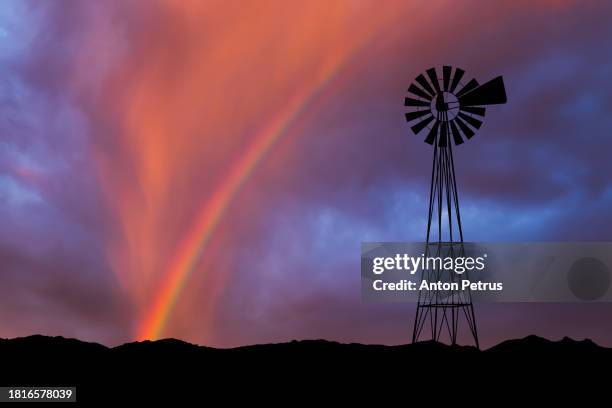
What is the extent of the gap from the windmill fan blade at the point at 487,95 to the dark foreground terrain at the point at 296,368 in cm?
1318

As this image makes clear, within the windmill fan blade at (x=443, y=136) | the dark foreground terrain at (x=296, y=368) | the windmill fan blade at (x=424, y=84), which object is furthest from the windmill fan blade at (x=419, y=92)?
the dark foreground terrain at (x=296, y=368)

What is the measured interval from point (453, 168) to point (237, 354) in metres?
16.5

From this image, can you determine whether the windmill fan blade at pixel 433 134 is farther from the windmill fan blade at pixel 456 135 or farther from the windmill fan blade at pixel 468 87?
the windmill fan blade at pixel 468 87

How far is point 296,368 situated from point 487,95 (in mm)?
18082

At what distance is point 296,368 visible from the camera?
35.3 m

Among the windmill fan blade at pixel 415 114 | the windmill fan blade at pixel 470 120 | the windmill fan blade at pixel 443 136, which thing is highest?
the windmill fan blade at pixel 415 114

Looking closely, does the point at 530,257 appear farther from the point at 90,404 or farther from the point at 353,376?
the point at 90,404

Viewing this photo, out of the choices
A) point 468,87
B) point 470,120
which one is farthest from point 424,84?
point 470,120

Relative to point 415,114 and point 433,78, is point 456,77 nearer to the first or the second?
point 433,78

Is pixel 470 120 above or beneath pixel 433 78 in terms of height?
beneath

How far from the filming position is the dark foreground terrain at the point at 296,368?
31.8 meters

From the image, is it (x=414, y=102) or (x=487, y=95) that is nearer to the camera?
(x=487, y=95)

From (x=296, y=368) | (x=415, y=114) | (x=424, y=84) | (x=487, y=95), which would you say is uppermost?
(x=424, y=84)

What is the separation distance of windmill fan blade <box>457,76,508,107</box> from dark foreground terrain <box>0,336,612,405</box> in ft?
43.3
